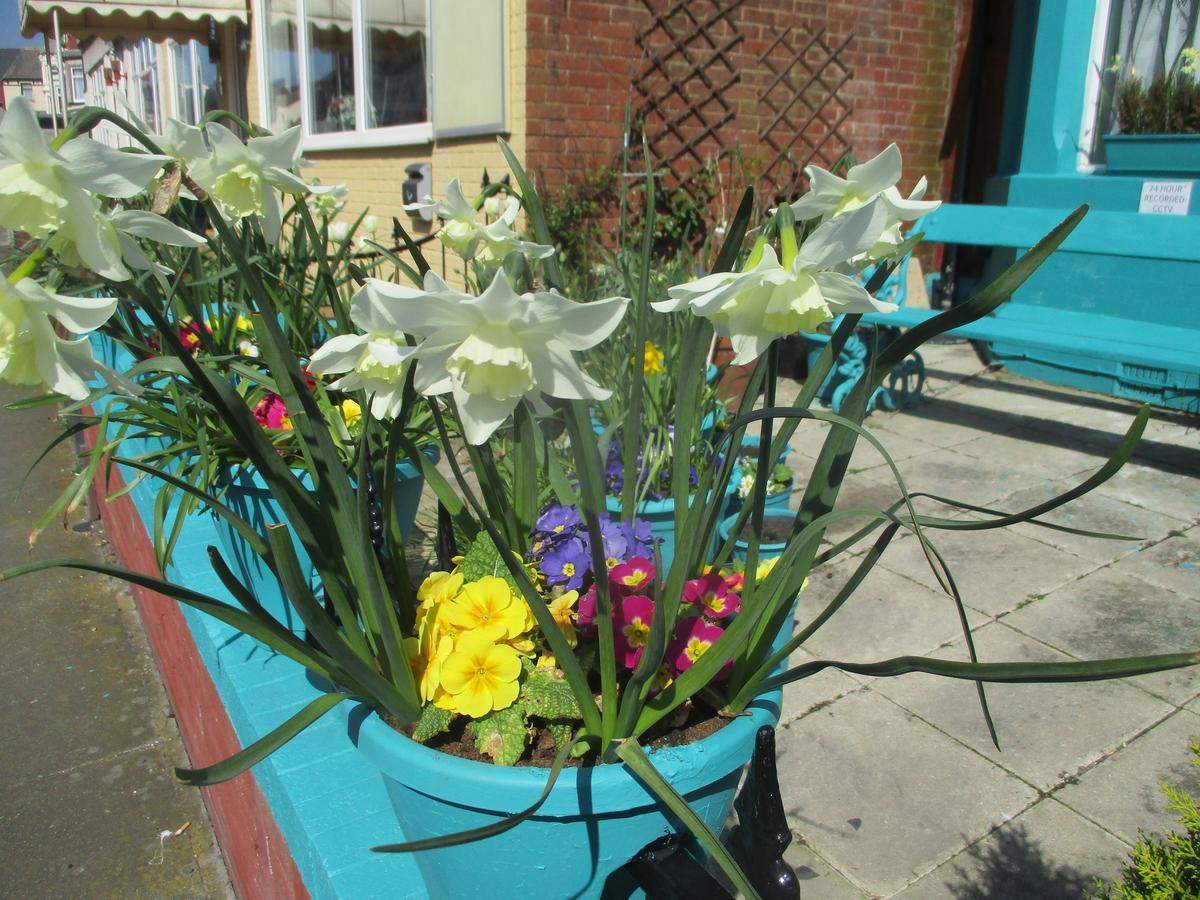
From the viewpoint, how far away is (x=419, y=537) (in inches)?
114

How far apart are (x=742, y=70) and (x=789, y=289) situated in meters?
5.26

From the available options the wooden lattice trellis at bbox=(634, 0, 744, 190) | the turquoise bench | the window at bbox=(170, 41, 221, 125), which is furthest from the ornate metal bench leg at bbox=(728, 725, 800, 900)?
the window at bbox=(170, 41, 221, 125)

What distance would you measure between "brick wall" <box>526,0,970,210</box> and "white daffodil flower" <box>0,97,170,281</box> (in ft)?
14.3

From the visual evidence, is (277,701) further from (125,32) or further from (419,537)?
(125,32)

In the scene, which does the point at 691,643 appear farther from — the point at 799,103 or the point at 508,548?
the point at 799,103

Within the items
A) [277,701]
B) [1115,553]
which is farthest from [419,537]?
[1115,553]

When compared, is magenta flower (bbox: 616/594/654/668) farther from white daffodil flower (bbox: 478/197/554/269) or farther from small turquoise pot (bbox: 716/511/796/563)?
small turquoise pot (bbox: 716/511/796/563)

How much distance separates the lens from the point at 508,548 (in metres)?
1.00

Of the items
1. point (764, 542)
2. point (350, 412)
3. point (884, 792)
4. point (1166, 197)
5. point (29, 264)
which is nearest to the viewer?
point (29, 264)

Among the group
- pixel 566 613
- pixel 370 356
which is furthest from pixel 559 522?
pixel 370 356

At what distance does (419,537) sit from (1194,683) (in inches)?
86.8

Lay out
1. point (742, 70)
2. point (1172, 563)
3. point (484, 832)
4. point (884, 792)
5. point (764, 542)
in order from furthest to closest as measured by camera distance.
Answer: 1. point (742, 70)
2. point (1172, 563)
3. point (764, 542)
4. point (884, 792)
5. point (484, 832)

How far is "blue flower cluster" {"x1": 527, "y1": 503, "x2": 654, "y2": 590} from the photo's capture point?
1.30 meters

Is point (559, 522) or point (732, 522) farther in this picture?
point (732, 522)
